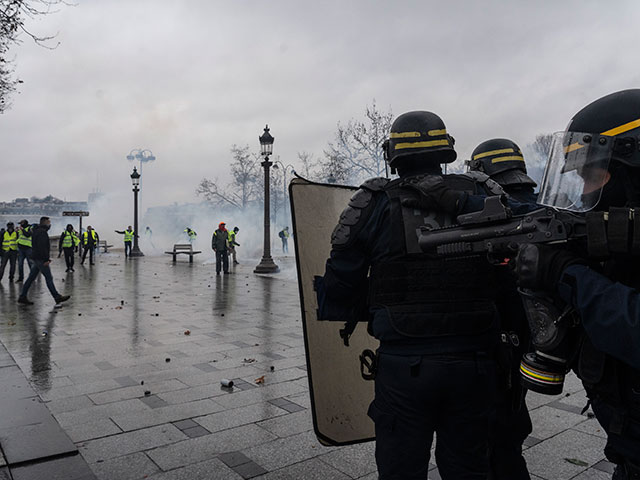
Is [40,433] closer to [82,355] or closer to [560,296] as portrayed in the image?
[82,355]

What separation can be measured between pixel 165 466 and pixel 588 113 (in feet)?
9.88

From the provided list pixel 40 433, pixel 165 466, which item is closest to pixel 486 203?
pixel 165 466

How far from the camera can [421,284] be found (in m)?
2.10

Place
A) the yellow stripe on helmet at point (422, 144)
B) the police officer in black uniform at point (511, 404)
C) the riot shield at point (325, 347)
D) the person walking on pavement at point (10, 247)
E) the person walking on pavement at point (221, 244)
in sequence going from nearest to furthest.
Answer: the yellow stripe on helmet at point (422, 144) → the police officer in black uniform at point (511, 404) → the riot shield at point (325, 347) → the person walking on pavement at point (10, 247) → the person walking on pavement at point (221, 244)

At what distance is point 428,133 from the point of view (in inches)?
94.1

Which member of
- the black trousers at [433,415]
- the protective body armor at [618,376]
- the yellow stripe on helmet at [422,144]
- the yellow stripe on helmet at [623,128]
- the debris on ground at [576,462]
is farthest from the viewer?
the debris on ground at [576,462]

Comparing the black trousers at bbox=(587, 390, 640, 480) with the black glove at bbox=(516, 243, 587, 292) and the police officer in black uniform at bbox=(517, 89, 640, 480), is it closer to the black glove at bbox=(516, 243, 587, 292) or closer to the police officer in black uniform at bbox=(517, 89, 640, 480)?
the police officer in black uniform at bbox=(517, 89, 640, 480)

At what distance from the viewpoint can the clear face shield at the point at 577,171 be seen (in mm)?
1628

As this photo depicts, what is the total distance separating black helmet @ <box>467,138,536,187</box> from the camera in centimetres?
362

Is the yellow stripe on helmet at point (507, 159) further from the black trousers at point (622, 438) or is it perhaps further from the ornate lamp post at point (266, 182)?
the ornate lamp post at point (266, 182)

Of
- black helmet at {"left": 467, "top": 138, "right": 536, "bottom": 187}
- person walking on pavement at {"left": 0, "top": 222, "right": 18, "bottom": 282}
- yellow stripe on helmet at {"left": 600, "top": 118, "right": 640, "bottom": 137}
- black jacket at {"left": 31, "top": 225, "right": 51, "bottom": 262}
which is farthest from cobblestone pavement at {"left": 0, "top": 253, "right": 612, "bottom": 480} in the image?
person walking on pavement at {"left": 0, "top": 222, "right": 18, "bottom": 282}

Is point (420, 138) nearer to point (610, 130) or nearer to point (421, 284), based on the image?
point (421, 284)

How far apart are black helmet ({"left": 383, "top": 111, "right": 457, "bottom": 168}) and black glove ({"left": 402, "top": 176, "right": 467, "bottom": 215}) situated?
0.76ft

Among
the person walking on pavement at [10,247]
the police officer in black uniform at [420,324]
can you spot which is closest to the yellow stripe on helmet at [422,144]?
the police officer in black uniform at [420,324]
